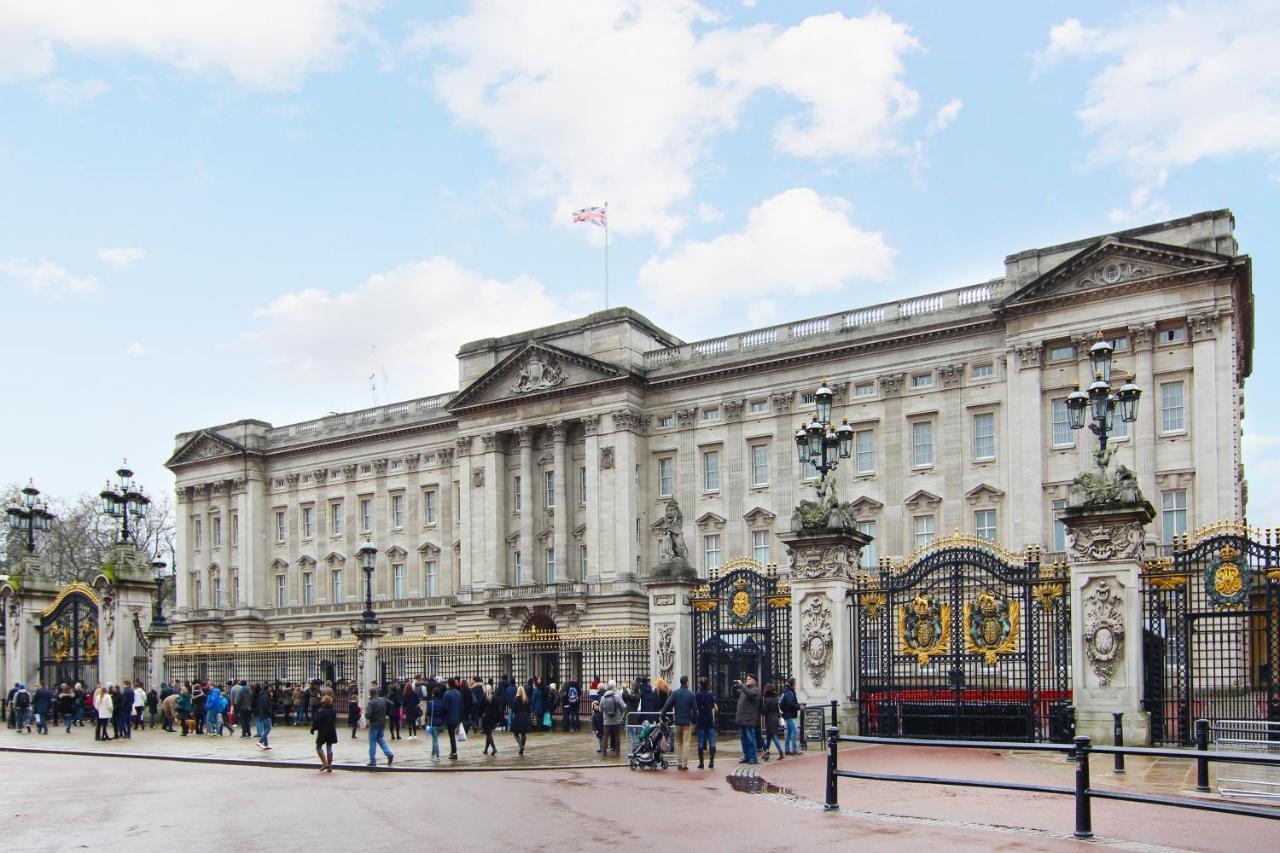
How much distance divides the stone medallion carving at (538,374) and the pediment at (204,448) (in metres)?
23.3

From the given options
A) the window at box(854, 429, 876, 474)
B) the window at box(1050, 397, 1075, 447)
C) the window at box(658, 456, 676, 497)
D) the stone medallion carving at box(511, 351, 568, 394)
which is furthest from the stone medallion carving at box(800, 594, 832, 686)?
the stone medallion carving at box(511, 351, 568, 394)

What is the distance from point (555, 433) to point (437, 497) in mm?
11019

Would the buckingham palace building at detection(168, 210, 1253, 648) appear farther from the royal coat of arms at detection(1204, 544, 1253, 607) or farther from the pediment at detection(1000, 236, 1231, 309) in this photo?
the royal coat of arms at detection(1204, 544, 1253, 607)

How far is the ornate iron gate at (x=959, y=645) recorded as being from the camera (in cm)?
2156

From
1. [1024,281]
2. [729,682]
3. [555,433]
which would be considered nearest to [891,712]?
[729,682]

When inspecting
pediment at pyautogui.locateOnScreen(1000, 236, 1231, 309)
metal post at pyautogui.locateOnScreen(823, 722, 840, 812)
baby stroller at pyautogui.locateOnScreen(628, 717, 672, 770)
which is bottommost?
baby stroller at pyautogui.locateOnScreen(628, 717, 672, 770)

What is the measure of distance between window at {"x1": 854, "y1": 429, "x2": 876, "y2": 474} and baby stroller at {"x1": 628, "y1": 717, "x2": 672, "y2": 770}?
35971 mm

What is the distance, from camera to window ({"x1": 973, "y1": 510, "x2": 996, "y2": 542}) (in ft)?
169

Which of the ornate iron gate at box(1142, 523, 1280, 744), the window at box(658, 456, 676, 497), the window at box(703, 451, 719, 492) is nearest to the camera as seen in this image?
the ornate iron gate at box(1142, 523, 1280, 744)

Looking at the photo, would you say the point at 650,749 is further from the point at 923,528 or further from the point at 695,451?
the point at 695,451

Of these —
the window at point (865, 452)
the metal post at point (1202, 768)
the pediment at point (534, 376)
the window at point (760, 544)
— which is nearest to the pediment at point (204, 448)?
the pediment at point (534, 376)

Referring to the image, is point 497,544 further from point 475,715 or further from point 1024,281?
point 475,715

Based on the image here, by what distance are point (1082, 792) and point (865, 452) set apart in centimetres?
4430

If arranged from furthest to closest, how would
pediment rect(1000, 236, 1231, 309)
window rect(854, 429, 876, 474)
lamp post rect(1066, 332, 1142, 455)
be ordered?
window rect(854, 429, 876, 474)
pediment rect(1000, 236, 1231, 309)
lamp post rect(1066, 332, 1142, 455)
